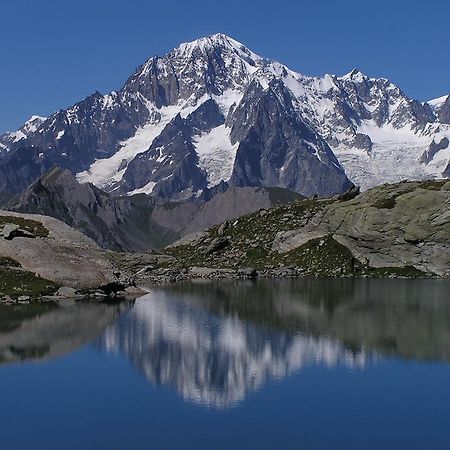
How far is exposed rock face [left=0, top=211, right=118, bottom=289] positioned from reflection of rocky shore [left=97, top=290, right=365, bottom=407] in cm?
1193

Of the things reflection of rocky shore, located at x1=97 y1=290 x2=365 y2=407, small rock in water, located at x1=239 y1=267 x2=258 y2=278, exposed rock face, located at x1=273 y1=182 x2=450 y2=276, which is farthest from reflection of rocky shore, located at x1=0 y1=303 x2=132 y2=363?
exposed rock face, located at x1=273 y1=182 x2=450 y2=276

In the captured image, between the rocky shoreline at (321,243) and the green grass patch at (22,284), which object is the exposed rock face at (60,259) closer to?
the green grass patch at (22,284)

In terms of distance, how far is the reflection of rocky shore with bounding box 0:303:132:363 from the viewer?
6775 cm

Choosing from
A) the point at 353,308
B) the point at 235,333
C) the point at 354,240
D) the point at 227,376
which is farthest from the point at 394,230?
the point at 227,376

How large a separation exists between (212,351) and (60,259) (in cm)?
Result: 3470

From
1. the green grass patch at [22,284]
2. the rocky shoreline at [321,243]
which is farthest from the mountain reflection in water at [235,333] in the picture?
the rocky shoreline at [321,243]

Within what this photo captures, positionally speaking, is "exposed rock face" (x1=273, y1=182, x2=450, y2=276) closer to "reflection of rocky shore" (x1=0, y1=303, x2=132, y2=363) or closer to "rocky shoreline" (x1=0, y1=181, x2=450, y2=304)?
"rocky shoreline" (x1=0, y1=181, x2=450, y2=304)

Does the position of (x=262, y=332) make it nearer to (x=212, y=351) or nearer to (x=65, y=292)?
(x=212, y=351)

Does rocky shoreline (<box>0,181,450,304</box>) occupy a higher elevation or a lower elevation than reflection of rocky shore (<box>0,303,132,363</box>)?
higher

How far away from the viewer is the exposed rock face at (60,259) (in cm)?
9544

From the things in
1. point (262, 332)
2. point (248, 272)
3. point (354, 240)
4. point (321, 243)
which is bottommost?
point (262, 332)

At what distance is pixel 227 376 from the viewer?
59.4 metres

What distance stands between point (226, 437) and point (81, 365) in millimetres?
22584

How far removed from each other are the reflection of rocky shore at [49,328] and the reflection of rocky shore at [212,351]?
249 centimetres
